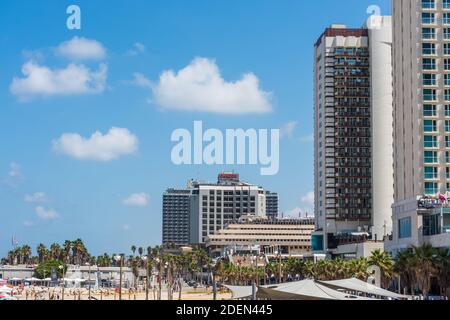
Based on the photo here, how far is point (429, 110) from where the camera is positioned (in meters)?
85.2

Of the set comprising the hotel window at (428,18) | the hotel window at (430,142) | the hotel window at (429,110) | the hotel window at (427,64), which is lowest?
the hotel window at (430,142)

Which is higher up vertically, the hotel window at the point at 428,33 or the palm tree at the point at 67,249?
the hotel window at the point at 428,33

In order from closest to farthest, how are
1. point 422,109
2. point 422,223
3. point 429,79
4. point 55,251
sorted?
point 422,223, point 422,109, point 429,79, point 55,251

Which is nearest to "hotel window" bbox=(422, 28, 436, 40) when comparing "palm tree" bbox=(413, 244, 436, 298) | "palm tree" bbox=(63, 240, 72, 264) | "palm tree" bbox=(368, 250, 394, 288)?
"palm tree" bbox=(368, 250, 394, 288)

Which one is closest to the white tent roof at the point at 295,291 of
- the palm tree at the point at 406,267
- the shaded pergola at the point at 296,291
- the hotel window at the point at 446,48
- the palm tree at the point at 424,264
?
the shaded pergola at the point at 296,291

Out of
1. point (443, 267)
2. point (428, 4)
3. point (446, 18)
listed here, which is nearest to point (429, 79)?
point (446, 18)

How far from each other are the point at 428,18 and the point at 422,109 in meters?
10.3

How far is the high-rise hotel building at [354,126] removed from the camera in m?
126

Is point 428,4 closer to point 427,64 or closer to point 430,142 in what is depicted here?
point 427,64

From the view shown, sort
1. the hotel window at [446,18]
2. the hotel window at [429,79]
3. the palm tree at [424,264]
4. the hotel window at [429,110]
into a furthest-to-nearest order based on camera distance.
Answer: the hotel window at [446,18], the hotel window at [429,79], the hotel window at [429,110], the palm tree at [424,264]

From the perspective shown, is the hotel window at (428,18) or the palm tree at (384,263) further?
the hotel window at (428,18)

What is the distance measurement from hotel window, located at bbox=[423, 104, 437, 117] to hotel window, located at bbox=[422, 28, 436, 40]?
7.55m

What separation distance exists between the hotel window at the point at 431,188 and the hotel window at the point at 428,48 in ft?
47.6

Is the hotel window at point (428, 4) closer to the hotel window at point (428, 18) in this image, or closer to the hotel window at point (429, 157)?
the hotel window at point (428, 18)
